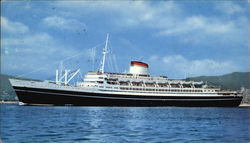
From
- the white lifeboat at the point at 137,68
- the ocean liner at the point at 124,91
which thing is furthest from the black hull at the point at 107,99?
the white lifeboat at the point at 137,68

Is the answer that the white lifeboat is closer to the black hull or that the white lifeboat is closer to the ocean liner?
the ocean liner

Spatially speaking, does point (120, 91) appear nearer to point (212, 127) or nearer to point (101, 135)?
point (212, 127)

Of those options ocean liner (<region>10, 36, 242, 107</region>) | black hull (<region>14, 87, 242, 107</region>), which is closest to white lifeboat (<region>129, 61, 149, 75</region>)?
ocean liner (<region>10, 36, 242, 107</region>)

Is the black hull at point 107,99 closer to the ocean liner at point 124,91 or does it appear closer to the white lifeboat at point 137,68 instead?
the ocean liner at point 124,91

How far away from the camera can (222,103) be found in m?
62.7

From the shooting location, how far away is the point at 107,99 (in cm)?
5256

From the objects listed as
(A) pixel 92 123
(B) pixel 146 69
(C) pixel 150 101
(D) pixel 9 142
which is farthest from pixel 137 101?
(D) pixel 9 142

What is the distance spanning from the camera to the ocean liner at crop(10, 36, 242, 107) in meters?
48.3

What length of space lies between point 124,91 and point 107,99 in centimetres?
317

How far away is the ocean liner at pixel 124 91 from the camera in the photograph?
48281mm

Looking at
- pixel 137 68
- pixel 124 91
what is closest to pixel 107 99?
pixel 124 91

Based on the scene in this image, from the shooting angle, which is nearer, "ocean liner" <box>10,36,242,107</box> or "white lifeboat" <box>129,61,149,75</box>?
"ocean liner" <box>10,36,242,107</box>

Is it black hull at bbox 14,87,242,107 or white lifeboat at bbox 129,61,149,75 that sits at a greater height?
white lifeboat at bbox 129,61,149,75

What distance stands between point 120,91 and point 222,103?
18.6 m
